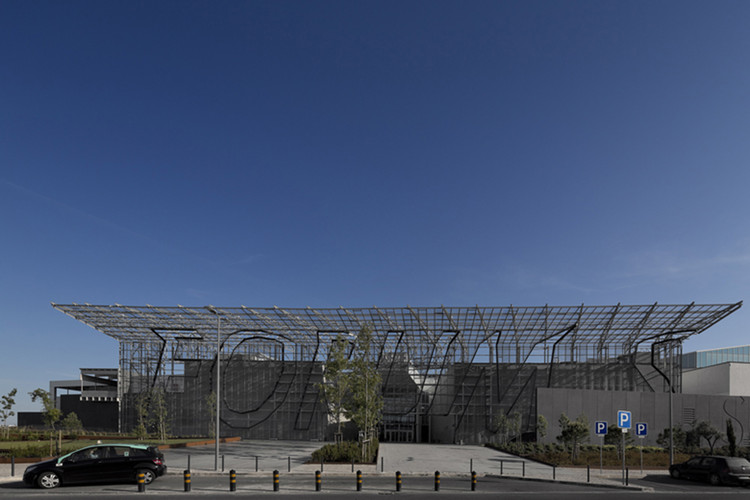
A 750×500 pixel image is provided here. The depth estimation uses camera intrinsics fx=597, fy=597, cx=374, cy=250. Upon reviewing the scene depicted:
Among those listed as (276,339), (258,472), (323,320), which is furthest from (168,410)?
(258,472)

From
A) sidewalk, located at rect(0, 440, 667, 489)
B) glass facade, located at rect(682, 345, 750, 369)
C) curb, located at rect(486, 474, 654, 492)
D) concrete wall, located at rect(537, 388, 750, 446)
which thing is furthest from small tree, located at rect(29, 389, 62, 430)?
glass facade, located at rect(682, 345, 750, 369)

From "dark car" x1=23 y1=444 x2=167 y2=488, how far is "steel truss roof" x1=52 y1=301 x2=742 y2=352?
26.1m

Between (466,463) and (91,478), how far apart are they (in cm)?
2071

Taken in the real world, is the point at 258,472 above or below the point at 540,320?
below

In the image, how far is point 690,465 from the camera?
29.3m

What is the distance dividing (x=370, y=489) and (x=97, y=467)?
10.7 m

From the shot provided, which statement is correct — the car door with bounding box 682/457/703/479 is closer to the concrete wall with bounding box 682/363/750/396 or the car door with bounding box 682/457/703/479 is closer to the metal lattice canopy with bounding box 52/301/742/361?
the metal lattice canopy with bounding box 52/301/742/361

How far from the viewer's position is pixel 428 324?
180ft

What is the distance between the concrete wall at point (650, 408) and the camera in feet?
167

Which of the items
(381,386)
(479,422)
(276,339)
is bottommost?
(479,422)

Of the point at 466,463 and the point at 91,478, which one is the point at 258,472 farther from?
the point at 466,463

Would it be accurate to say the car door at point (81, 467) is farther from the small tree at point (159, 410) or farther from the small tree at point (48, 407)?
the small tree at point (159, 410)

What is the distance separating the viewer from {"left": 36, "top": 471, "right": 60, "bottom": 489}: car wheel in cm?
2261

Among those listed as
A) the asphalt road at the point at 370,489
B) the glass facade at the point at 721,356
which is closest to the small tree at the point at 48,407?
the asphalt road at the point at 370,489
